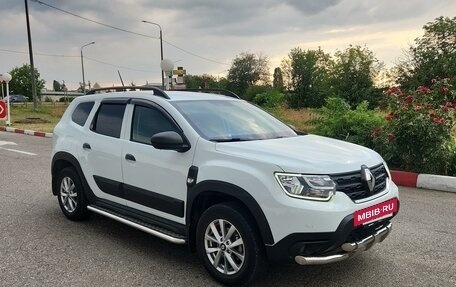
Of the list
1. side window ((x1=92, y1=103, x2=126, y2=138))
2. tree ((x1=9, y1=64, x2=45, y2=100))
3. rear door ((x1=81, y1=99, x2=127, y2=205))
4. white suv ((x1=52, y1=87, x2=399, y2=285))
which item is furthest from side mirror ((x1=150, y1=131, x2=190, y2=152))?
tree ((x1=9, y1=64, x2=45, y2=100))

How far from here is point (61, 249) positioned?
484 centimetres

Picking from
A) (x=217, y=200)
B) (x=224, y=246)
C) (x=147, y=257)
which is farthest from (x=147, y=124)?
(x=224, y=246)

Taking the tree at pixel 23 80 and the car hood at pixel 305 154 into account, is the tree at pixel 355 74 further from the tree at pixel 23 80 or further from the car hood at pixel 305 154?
the tree at pixel 23 80

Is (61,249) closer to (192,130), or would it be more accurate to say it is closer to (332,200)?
(192,130)

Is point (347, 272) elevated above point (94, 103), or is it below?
below

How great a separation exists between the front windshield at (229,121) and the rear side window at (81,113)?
162 centimetres

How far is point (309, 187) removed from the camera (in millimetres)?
3482

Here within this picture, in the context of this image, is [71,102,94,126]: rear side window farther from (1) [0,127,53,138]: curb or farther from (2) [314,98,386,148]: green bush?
(1) [0,127,53,138]: curb

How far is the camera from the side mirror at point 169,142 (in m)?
4.09

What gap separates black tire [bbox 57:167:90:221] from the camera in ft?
18.5

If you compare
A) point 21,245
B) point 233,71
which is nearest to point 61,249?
point 21,245

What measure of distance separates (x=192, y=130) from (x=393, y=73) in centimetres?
4532

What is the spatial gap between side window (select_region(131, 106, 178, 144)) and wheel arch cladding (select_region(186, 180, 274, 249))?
30.7 inches

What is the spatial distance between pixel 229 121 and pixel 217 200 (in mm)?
956
